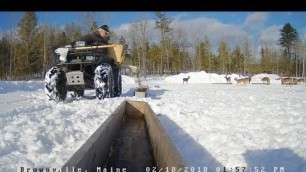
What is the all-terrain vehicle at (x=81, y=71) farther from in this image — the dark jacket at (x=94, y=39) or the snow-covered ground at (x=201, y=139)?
the snow-covered ground at (x=201, y=139)

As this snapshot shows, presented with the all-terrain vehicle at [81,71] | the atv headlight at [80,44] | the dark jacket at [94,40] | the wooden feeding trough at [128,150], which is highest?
the dark jacket at [94,40]

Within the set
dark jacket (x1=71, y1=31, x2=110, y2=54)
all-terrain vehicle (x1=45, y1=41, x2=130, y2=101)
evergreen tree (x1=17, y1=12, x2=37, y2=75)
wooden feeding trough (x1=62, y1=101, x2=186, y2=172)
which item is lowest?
wooden feeding trough (x1=62, y1=101, x2=186, y2=172)

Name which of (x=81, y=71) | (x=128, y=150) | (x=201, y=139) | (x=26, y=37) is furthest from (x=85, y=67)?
(x=26, y=37)

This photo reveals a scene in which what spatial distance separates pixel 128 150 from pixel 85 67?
5.51 meters

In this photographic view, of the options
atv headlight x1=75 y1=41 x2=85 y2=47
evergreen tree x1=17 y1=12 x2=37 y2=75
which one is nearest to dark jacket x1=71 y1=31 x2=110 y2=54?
atv headlight x1=75 y1=41 x2=85 y2=47

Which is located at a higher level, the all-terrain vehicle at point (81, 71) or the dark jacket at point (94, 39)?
the dark jacket at point (94, 39)

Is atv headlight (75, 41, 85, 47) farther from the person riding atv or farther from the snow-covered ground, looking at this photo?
the snow-covered ground

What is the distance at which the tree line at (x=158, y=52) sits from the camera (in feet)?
114

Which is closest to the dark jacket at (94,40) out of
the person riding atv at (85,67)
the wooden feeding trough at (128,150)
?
the person riding atv at (85,67)

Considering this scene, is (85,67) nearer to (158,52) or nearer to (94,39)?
(94,39)

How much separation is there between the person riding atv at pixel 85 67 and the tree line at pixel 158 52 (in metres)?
12.2

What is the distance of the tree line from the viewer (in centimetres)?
3488
